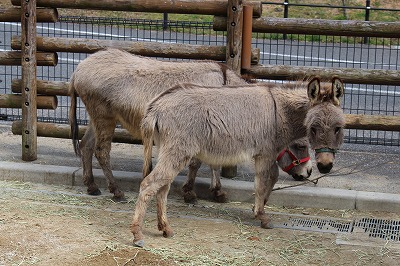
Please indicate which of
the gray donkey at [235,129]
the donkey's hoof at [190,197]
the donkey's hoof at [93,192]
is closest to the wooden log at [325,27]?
the gray donkey at [235,129]

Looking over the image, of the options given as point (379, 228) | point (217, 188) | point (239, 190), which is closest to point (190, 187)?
point (217, 188)

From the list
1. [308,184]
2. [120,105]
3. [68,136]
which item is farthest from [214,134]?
[68,136]

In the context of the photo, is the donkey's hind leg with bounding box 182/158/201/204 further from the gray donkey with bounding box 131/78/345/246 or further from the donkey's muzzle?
the donkey's muzzle

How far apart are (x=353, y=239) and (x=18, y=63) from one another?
15.1 feet

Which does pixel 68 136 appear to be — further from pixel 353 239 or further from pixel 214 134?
pixel 353 239

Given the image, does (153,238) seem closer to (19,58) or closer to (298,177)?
(298,177)

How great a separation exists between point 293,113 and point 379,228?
1412 mm

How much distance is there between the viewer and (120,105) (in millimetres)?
7574

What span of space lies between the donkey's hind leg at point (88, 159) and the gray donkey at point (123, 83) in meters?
0.19

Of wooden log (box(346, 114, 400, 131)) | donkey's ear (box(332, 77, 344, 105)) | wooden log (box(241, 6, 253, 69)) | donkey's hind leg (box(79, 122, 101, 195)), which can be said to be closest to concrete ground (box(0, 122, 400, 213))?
donkey's hind leg (box(79, 122, 101, 195))

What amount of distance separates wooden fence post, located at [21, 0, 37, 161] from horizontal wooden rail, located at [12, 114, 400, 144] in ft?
0.61

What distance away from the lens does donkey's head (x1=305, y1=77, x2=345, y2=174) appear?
265 inches

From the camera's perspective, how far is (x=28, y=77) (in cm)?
863

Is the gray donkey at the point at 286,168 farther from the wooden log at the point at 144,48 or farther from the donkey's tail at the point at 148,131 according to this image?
the wooden log at the point at 144,48
